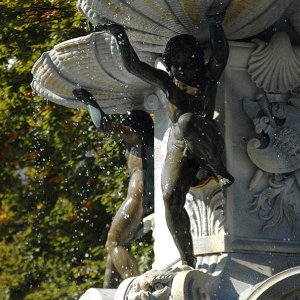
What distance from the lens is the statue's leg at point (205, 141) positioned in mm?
9727

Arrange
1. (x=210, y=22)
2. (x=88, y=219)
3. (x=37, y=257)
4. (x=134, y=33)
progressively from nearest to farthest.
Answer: (x=210, y=22), (x=134, y=33), (x=88, y=219), (x=37, y=257)

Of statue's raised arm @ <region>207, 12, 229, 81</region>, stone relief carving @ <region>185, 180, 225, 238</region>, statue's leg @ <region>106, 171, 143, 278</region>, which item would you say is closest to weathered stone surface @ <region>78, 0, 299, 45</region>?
statue's raised arm @ <region>207, 12, 229, 81</region>

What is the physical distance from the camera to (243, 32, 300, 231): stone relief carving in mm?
10219

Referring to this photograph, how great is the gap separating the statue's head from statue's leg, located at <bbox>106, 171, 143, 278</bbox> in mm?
1608

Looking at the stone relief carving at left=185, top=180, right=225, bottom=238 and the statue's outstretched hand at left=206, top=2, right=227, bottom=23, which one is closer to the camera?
the statue's outstretched hand at left=206, top=2, right=227, bottom=23

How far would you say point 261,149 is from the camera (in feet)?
33.6

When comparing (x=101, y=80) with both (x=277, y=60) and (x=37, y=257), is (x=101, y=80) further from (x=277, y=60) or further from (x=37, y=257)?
(x=37, y=257)

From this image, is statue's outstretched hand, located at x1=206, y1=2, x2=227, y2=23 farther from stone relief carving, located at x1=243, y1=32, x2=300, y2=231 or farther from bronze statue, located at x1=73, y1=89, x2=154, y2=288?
bronze statue, located at x1=73, y1=89, x2=154, y2=288

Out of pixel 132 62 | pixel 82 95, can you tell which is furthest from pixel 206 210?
pixel 82 95

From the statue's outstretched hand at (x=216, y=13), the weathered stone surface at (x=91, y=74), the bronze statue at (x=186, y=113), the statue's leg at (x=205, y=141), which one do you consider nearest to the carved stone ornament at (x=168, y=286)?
the bronze statue at (x=186, y=113)

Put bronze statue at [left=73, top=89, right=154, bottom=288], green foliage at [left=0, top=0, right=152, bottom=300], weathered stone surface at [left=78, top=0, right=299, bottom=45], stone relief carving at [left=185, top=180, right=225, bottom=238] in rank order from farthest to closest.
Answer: green foliage at [left=0, top=0, right=152, bottom=300] → bronze statue at [left=73, top=89, right=154, bottom=288] → stone relief carving at [left=185, top=180, right=225, bottom=238] → weathered stone surface at [left=78, top=0, right=299, bottom=45]

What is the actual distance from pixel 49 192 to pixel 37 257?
0.95 meters

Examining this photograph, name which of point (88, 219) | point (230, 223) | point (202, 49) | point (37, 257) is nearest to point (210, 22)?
point (202, 49)

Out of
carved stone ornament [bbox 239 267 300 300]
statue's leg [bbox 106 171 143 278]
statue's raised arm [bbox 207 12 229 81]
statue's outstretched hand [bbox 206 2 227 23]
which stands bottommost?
statue's leg [bbox 106 171 143 278]
